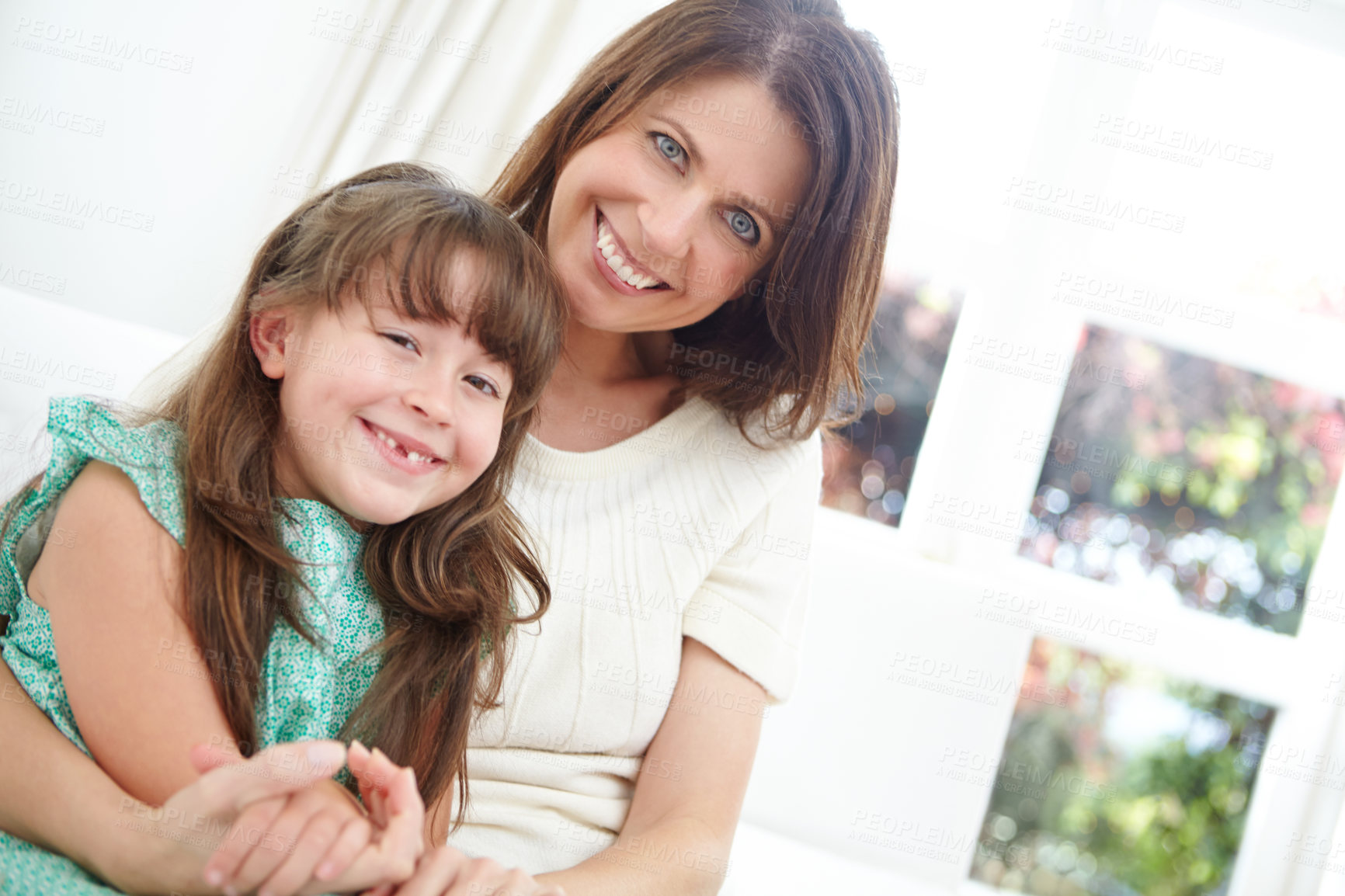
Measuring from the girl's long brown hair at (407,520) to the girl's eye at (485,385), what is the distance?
1.2 inches

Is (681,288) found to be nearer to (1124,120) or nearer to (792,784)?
(792,784)

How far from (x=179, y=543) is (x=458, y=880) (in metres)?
0.40

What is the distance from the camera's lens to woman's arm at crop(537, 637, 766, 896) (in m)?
1.16

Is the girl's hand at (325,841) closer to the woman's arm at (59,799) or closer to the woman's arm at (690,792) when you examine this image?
the woman's arm at (59,799)

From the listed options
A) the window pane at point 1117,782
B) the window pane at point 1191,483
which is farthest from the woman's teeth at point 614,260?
the window pane at point 1117,782

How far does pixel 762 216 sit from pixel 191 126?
1391 mm

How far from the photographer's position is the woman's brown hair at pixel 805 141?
49.6 inches

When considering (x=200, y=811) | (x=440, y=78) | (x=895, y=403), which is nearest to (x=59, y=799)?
(x=200, y=811)

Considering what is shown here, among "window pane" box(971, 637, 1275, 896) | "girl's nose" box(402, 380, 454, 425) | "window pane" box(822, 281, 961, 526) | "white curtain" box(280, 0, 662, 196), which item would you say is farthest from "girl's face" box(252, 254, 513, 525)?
"window pane" box(971, 637, 1275, 896)

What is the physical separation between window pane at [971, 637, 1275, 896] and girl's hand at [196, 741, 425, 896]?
2.23m

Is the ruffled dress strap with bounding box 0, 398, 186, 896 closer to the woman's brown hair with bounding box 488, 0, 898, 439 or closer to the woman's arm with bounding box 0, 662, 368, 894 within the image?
the woman's arm with bounding box 0, 662, 368, 894

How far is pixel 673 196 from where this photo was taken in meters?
1.22

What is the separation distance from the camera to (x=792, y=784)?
6.70 feet

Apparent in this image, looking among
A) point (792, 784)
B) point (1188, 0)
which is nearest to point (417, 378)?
point (792, 784)
